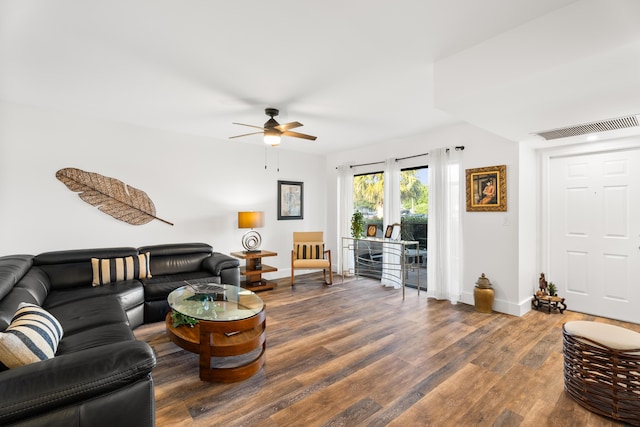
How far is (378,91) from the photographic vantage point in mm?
3051

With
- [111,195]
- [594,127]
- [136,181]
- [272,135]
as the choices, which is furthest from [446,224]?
[111,195]

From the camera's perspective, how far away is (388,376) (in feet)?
7.79

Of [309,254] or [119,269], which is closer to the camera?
[119,269]

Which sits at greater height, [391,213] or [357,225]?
[391,213]

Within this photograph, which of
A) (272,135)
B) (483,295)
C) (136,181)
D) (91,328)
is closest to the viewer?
(91,328)

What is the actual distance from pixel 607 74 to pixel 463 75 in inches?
33.1

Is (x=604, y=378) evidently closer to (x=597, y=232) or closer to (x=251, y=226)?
(x=597, y=232)

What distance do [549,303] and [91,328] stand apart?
499 cm

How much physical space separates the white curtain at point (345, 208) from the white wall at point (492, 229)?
1.91 meters

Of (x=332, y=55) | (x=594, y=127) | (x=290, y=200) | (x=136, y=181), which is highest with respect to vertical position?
(x=332, y=55)

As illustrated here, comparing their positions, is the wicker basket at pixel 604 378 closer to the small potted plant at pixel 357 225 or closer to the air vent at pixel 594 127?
the air vent at pixel 594 127

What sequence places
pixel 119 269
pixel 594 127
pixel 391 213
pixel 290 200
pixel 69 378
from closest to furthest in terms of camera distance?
pixel 69 378 → pixel 594 127 → pixel 119 269 → pixel 391 213 → pixel 290 200

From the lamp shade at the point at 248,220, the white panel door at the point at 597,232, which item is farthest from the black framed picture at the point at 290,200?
the white panel door at the point at 597,232

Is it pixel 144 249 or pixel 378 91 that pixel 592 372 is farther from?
pixel 144 249
